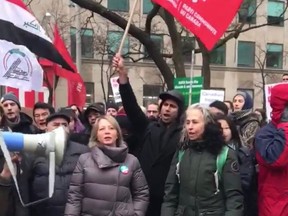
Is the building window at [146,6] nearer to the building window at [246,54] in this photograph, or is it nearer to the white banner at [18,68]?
the building window at [246,54]

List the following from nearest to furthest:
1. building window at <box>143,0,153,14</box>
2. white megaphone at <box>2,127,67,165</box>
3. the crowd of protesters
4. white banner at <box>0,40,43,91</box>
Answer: white megaphone at <box>2,127,67,165</box>, the crowd of protesters, white banner at <box>0,40,43,91</box>, building window at <box>143,0,153,14</box>

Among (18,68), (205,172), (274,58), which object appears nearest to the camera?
(205,172)

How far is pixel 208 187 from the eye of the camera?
179 inches

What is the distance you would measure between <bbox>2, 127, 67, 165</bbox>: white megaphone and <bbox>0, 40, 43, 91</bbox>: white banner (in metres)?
3.47

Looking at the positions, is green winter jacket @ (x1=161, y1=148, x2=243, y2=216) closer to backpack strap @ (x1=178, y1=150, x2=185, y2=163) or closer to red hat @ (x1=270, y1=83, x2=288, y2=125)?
backpack strap @ (x1=178, y1=150, x2=185, y2=163)

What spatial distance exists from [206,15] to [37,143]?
3.81m

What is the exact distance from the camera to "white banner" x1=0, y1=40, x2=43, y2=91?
5879 millimetres

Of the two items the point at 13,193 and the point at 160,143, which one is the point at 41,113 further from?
the point at 13,193

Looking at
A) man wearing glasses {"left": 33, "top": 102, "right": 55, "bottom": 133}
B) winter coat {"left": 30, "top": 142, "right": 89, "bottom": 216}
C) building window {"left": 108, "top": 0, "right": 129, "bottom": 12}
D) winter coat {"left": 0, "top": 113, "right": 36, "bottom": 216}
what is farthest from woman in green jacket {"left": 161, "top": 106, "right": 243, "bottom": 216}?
building window {"left": 108, "top": 0, "right": 129, "bottom": 12}

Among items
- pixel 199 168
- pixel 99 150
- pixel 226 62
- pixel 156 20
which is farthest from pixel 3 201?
pixel 226 62

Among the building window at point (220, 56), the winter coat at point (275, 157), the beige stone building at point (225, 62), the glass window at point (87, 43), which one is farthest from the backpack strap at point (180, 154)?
Answer: the building window at point (220, 56)

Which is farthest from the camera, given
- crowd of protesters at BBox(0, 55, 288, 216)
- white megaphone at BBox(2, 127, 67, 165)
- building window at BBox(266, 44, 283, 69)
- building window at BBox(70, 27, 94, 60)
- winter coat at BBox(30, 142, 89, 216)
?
building window at BBox(266, 44, 283, 69)

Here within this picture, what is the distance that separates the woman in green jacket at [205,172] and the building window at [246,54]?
129ft

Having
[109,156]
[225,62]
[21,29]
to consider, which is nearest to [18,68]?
[21,29]
